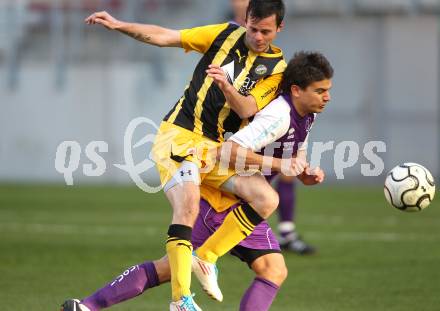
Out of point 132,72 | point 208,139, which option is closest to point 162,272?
point 208,139

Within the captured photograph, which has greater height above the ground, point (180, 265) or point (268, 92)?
point (268, 92)

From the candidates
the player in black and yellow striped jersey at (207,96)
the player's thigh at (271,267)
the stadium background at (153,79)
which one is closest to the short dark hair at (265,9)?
the player in black and yellow striped jersey at (207,96)

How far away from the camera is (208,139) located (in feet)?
22.7

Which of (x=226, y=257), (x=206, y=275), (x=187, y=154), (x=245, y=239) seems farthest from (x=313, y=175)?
(x=226, y=257)

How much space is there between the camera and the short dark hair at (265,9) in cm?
670

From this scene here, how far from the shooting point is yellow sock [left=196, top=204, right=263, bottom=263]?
6.58 metres

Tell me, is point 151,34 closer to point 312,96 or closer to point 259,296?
point 312,96

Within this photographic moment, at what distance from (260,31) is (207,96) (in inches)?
22.0

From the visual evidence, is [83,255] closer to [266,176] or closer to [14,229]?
[14,229]

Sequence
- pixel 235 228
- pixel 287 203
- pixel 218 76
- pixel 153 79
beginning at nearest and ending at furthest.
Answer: pixel 218 76 → pixel 235 228 → pixel 287 203 → pixel 153 79

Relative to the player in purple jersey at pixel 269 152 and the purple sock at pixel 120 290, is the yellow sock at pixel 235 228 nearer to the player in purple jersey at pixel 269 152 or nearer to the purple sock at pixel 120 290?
the player in purple jersey at pixel 269 152

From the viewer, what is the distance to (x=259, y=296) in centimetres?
650

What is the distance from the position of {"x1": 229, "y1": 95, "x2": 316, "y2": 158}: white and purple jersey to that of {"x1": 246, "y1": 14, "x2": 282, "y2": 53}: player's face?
385 millimetres

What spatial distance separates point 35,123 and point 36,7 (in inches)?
116
